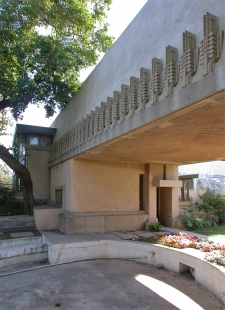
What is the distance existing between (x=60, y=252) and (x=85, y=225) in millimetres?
2119

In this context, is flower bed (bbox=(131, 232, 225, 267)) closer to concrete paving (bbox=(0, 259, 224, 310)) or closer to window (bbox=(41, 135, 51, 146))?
concrete paving (bbox=(0, 259, 224, 310))

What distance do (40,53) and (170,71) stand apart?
8.73 meters

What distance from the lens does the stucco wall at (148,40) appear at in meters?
4.39

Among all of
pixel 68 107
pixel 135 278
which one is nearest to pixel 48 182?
pixel 68 107

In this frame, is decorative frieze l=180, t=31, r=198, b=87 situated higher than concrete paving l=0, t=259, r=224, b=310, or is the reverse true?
decorative frieze l=180, t=31, r=198, b=87

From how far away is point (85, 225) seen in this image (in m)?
9.73

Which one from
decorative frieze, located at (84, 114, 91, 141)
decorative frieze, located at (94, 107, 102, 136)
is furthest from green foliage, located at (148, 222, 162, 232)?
decorative frieze, located at (94, 107, 102, 136)

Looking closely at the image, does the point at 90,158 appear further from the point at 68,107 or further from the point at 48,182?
the point at 48,182

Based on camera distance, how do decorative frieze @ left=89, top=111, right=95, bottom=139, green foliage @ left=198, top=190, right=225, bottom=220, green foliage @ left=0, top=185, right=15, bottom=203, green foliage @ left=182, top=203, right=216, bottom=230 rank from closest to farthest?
decorative frieze @ left=89, top=111, right=95, bottom=139 → green foliage @ left=182, top=203, right=216, bottom=230 → green foliage @ left=198, top=190, right=225, bottom=220 → green foliage @ left=0, top=185, right=15, bottom=203

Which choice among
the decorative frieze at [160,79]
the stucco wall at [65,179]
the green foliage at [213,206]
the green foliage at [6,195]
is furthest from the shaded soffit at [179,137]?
the green foliage at [6,195]

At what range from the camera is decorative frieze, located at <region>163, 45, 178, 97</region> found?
465 cm

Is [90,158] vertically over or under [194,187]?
over

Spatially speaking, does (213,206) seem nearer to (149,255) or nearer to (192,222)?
(192,222)

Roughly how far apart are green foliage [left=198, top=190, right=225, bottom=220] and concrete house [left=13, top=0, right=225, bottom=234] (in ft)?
6.96
